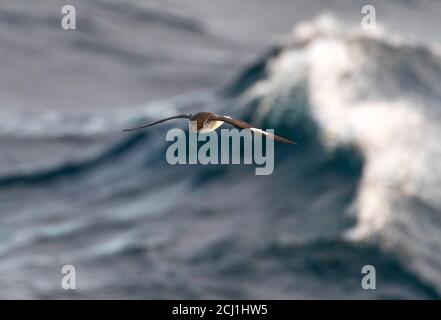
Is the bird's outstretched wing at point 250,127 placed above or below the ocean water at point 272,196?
below

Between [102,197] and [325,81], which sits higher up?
[325,81]

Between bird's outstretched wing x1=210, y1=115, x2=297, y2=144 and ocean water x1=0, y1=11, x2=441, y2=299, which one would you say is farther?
ocean water x1=0, y1=11, x2=441, y2=299

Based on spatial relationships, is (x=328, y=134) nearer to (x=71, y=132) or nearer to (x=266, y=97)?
(x=266, y=97)

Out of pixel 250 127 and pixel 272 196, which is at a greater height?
pixel 272 196

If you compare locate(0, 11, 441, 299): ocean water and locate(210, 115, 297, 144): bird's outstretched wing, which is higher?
locate(0, 11, 441, 299): ocean water

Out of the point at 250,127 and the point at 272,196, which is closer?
the point at 250,127

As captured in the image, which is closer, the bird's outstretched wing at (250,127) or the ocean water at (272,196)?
the bird's outstretched wing at (250,127)
